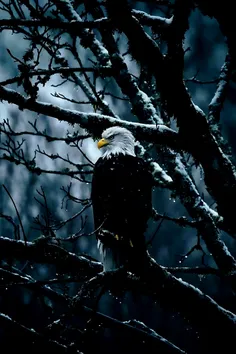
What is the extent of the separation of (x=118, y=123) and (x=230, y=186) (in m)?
1.17

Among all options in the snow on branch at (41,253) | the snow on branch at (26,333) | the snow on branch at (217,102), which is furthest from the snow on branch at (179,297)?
the snow on branch at (217,102)

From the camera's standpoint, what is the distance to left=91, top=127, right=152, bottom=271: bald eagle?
3.15m

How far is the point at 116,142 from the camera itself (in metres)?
5.05

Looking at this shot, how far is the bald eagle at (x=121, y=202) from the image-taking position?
3.15 metres

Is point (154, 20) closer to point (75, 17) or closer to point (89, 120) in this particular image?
point (89, 120)

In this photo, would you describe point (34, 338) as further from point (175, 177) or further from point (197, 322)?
point (175, 177)

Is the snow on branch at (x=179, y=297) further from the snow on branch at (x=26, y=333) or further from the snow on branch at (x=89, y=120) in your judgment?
the snow on branch at (x=26, y=333)

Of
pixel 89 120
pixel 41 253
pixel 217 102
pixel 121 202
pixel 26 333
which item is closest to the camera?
pixel 41 253

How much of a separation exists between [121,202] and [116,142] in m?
1.71

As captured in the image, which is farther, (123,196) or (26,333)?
(26,333)

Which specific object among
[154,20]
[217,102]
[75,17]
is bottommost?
[154,20]

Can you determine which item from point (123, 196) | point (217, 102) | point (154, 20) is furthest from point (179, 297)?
point (217, 102)

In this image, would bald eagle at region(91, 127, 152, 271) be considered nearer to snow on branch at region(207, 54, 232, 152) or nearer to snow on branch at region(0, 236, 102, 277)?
snow on branch at region(0, 236, 102, 277)

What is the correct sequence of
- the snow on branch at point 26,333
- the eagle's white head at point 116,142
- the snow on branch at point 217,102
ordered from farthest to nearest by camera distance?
the eagle's white head at point 116,142 → the snow on branch at point 217,102 → the snow on branch at point 26,333
